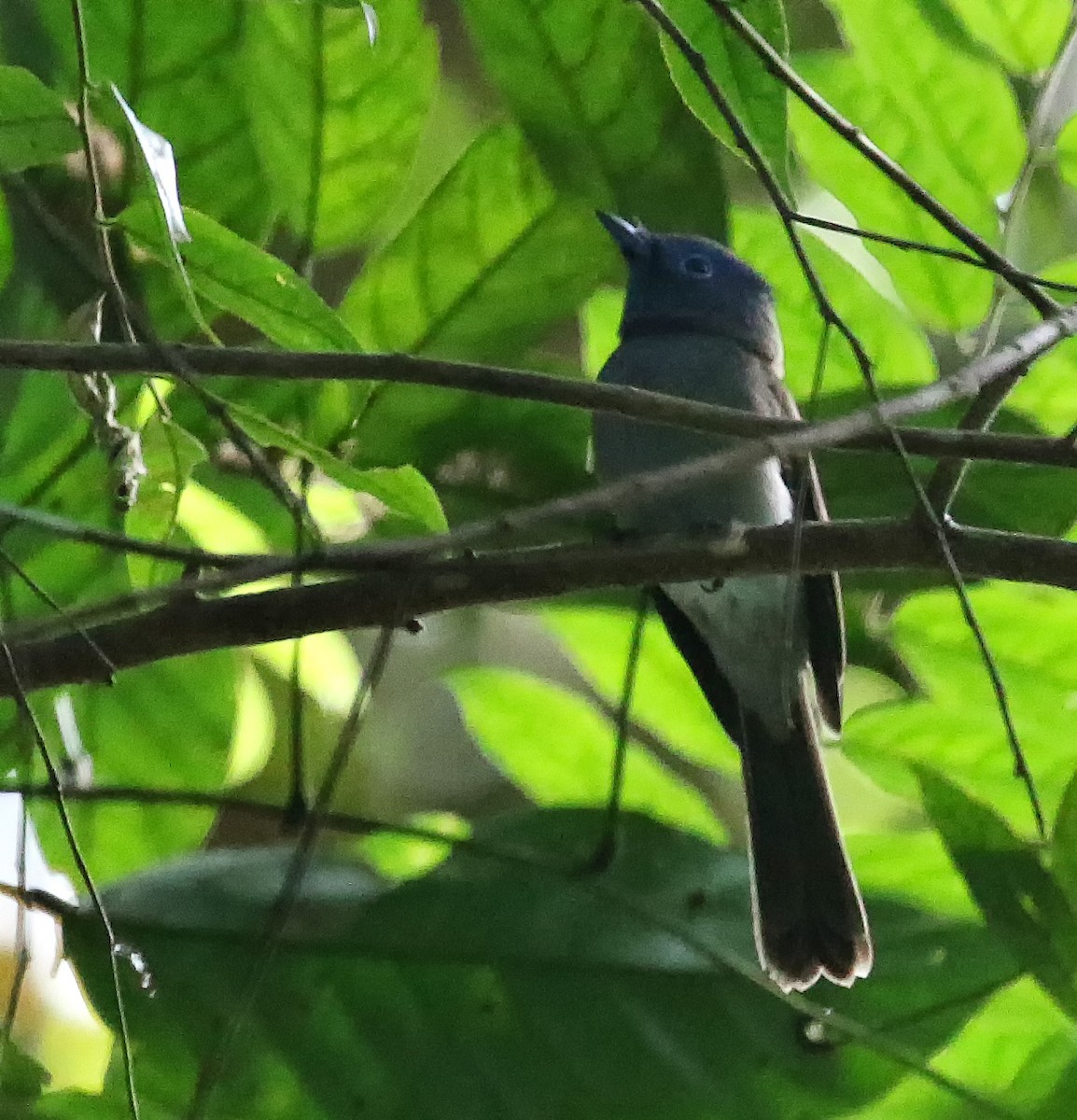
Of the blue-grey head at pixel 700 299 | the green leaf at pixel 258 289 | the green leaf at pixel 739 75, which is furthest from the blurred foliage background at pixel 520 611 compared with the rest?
the blue-grey head at pixel 700 299

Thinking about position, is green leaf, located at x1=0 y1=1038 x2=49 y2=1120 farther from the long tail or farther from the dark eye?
the dark eye

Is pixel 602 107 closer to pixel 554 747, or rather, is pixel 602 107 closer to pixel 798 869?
pixel 554 747

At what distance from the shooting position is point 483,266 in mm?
1240

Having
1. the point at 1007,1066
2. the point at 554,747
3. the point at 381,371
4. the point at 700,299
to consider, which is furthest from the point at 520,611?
the point at 700,299

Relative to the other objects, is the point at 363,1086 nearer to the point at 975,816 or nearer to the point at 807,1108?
the point at 807,1108

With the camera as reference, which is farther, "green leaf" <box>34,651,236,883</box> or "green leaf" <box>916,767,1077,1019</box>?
"green leaf" <box>34,651,236,883</box>

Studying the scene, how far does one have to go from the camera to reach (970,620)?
870 mm

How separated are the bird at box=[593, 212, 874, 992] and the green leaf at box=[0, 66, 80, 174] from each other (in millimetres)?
512

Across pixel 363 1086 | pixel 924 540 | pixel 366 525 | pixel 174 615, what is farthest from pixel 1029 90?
pixel 363 1086

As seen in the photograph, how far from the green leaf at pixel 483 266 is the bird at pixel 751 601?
5 centimetres

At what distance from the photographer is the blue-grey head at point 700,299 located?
6.06 feet

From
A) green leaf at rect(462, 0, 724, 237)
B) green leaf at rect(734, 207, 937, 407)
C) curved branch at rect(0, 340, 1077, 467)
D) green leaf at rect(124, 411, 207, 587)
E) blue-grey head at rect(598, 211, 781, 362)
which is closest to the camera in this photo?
curved branch at rect(0, 340, 1077, 467)

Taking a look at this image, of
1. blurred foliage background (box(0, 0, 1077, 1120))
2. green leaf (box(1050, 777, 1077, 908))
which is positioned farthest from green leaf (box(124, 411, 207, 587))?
green leaf (box(1050, 777, 1077, 908))

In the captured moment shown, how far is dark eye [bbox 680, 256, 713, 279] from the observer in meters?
1.88
